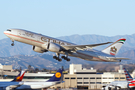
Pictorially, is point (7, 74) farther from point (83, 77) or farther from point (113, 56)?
point (113, 56)

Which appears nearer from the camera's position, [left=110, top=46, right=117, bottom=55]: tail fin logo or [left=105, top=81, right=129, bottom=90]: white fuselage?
[left=110, top=46, right=117, bottom=55]: tail fin logo

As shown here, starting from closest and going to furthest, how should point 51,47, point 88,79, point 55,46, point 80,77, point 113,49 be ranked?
point 51,47
point 55,46
point 113,49
point 80,77
point 88,79

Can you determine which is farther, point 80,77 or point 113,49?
point 80,77

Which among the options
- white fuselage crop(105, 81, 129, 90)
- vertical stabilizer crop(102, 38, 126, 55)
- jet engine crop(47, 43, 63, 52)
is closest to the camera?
jet engine crop(47, 43, 63, 52)

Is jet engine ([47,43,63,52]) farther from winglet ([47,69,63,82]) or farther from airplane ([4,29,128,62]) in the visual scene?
winglet ([47,69,63,82])

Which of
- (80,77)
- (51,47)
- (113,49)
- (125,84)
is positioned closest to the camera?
(51,47)

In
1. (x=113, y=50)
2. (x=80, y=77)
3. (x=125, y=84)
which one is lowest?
(x=125, y=84)

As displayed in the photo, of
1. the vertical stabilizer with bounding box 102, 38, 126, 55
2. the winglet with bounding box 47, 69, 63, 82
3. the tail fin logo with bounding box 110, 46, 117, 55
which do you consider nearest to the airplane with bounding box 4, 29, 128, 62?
the vertical stabilizer with bounding box 102, 38, 126, 55

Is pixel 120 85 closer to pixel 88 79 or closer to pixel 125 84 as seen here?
pixel 125 84

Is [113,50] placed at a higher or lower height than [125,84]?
higher

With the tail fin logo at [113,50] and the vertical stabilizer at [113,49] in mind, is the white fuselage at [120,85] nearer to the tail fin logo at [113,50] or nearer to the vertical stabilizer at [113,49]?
the vertical stabilizer at [113,49]

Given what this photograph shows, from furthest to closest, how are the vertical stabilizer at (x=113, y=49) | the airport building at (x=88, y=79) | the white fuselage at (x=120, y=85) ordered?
1. the airport building at (x=88, y=79)
2. the white fuselage at (x=120, y=85)
3. the vertical stabilizer at (x=113, y=49)

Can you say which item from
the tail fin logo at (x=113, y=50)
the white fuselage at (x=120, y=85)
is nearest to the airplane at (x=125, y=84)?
the white fuselage at (x=120, y=85)

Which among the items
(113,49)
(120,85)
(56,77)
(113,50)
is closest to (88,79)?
(120,85)
